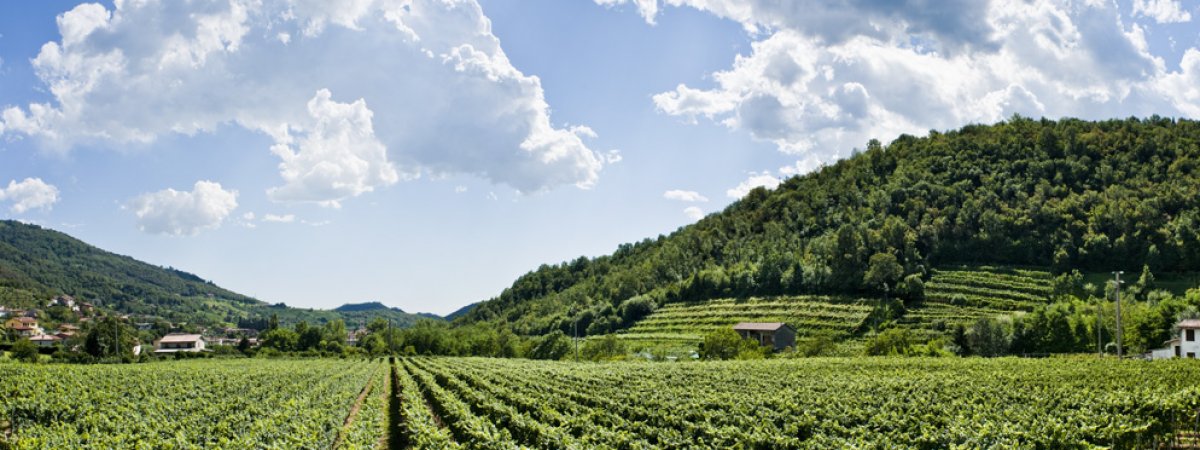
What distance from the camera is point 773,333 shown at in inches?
3989

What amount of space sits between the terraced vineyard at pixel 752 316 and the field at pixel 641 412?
2069 inches

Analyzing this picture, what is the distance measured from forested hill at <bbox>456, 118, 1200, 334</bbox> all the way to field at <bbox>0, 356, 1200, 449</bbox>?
240 ft

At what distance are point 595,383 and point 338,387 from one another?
1613 centimetres

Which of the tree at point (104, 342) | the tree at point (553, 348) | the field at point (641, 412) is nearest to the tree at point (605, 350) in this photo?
the tree at point (553, 348)

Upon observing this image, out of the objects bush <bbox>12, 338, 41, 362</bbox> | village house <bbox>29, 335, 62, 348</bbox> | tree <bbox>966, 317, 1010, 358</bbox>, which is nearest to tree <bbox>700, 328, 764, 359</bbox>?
tree <bbox>966, 317, 1010, 358</bbox>

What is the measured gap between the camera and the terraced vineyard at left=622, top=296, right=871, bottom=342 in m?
105

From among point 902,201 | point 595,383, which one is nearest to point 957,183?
point 902,201

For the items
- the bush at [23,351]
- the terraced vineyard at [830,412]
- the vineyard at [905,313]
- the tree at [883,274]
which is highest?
the tree at [883,274]

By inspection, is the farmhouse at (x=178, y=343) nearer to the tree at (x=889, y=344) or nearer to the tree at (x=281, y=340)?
the tree at (x=281, y=340)

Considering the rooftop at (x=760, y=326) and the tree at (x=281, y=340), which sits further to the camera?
the tree at (x=281, y=340)

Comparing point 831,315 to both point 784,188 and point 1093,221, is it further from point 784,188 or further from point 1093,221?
point 784,188

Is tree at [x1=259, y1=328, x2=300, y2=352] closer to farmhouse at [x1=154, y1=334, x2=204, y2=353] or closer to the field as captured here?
farmhouse at [x1=154, y1=334, x2=204, y2=353]

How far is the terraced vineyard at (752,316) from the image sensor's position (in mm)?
105125

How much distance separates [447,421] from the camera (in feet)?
107
